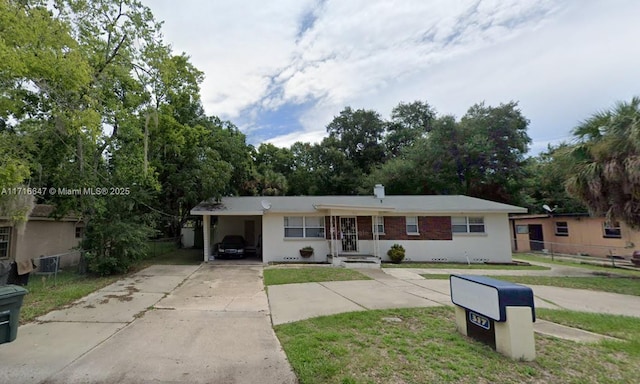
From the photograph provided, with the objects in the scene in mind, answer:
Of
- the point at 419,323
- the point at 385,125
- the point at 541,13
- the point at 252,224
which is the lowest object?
the point at 419,323

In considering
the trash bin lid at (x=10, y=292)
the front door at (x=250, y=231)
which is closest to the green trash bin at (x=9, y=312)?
the trash bin lid at (x=10, y=292)

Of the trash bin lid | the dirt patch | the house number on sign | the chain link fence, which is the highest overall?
the trash bin lid

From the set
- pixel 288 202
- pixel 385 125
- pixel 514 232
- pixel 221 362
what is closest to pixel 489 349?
pixel 221 362

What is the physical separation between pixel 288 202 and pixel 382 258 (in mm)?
5816

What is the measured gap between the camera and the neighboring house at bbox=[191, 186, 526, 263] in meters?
15.3

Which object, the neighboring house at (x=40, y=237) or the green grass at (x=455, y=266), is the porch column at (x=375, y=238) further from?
the neighboring house at (x=40, y=237)

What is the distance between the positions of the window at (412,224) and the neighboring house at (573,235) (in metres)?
9.75

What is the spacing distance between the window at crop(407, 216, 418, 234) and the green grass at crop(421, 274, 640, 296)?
174 inches

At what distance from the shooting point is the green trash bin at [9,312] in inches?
160

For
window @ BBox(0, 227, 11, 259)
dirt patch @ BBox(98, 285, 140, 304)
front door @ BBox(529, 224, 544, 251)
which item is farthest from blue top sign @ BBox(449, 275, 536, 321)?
front door @ BBox(529, 224, 544, 251)

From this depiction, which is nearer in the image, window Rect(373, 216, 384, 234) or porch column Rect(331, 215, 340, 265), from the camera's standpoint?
porch column Rect(331, 215, 340, 265)

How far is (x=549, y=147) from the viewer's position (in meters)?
32.0

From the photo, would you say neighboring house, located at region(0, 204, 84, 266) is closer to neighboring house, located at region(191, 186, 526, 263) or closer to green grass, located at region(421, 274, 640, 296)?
neighboring house, located at region(191, 186, 526, 263)

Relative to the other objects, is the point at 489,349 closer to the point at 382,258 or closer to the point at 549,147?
the point at 382,258
